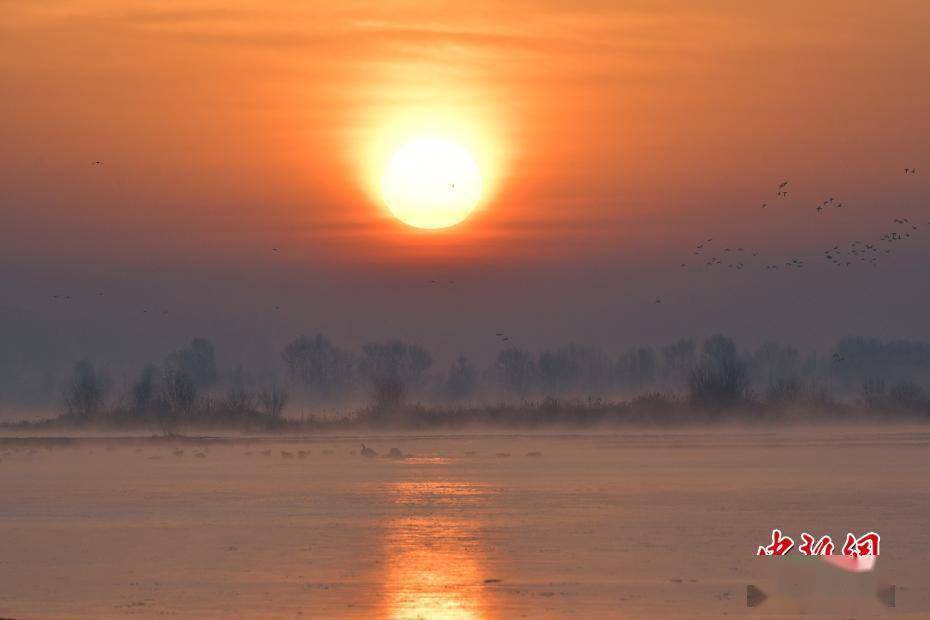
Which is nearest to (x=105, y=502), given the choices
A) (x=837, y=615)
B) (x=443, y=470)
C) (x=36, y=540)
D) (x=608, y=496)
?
(x=36, y=540)

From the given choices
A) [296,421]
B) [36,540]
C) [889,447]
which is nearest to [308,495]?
[36,540]

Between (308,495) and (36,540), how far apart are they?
11167mm

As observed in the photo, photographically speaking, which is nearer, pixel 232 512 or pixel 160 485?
pixel 232 512

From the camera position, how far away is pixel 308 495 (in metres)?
40.1

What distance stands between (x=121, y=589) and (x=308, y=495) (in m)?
16.8

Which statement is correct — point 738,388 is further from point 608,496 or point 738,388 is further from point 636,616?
point 636,616

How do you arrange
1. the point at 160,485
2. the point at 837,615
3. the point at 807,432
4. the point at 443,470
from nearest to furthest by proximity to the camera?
1. the point at 837,615
2. the point at 160,485
3. the point at 443,470
4. the point at 807,432

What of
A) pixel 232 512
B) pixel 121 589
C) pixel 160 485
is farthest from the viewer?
pixel 160 485

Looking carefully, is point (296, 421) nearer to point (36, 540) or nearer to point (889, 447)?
point (889, 447)

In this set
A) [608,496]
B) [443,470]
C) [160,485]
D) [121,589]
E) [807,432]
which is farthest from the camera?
[807,432]

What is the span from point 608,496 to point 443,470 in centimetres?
1344

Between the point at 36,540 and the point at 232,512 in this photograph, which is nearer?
the point at 36,540

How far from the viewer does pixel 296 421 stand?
101188 mm

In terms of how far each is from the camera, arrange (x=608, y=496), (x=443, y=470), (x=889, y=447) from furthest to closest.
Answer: (x=889, y=447) < (x=443, y=470) < (x=608, y=496)
